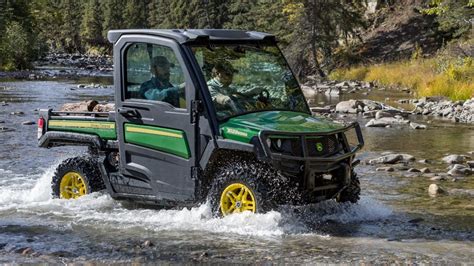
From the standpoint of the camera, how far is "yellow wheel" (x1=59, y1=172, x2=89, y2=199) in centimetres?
1066

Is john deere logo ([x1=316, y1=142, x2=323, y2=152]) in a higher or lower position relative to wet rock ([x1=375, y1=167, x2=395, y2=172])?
higher

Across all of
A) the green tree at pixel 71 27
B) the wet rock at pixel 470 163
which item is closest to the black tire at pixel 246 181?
the wet rock at pixel 470 163

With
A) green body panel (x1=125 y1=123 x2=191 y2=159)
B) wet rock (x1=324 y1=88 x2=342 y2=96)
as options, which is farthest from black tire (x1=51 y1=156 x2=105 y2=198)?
wet rock (x1=324 y1=88 x2=342 y2=96)

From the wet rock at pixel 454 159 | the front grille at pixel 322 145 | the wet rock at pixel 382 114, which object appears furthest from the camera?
the wet rock at pixel 382 114

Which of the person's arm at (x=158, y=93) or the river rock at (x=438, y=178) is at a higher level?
the person's arm at (x=158, y=93)

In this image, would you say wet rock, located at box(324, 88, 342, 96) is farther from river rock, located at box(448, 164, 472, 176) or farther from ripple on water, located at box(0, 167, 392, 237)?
ripple on water, located at box(0, 167, 392, 237)

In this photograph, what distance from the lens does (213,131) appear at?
29.0 ft

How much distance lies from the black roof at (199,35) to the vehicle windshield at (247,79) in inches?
4.8

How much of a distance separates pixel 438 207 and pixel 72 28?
421ft

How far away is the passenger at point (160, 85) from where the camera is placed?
9305mm

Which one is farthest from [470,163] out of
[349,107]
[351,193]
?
[349,107]

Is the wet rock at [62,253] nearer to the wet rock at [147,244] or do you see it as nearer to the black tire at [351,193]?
the wet rock at [147,244]

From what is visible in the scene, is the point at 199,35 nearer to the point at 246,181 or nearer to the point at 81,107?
the point at 246,181

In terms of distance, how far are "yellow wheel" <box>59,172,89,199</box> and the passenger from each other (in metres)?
1.89
